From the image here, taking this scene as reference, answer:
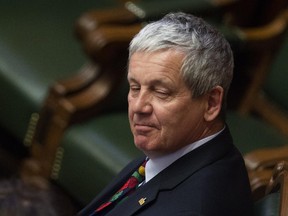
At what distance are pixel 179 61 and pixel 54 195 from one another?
0.83 ft

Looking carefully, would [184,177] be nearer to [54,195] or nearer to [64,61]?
[54,195]

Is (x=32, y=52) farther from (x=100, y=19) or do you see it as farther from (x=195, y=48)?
(x=195, y=48)

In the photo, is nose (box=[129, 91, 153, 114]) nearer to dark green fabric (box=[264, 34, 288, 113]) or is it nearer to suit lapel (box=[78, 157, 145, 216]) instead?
suit lapel (box=[78, 157, 145, 216])

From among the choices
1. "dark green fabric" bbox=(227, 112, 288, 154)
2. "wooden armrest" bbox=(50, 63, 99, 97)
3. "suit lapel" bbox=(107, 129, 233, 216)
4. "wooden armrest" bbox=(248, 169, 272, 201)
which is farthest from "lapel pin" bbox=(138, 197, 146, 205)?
"wooden armrest" bbox=(50, 63, 99, 97)

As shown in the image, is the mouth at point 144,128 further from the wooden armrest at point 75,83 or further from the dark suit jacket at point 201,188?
the wooden armrest at point 75,83

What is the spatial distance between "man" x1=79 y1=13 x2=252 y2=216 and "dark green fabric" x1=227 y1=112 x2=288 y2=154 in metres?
0.78

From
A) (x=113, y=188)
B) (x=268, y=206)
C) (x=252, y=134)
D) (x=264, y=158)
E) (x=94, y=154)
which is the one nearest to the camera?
(x=268, y=206)

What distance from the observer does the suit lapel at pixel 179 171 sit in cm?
134

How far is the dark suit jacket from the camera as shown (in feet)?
4.20

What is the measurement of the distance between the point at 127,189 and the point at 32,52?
105 centimetres

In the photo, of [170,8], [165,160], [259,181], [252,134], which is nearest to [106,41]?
[170,8]

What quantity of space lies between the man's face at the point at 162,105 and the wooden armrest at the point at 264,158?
1.98 feet

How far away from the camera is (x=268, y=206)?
4.69 feet

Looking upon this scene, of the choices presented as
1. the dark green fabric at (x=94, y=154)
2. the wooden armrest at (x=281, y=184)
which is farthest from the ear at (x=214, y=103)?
the dark green fabric at (x=94, y=154)
